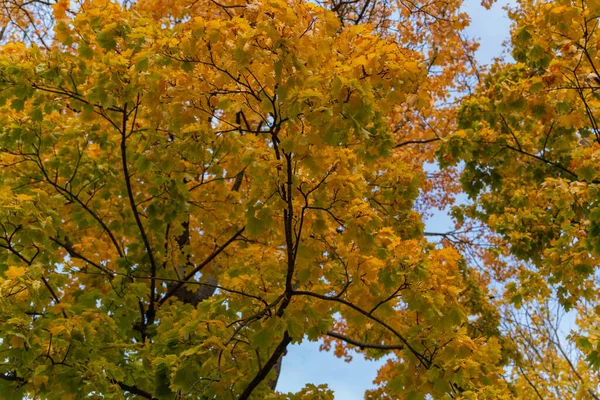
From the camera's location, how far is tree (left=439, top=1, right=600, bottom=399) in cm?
549

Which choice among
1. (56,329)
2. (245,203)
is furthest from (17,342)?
(245,203)

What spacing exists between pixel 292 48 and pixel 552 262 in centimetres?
525

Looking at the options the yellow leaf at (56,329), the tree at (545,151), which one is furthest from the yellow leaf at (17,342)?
the tree at (545,151)

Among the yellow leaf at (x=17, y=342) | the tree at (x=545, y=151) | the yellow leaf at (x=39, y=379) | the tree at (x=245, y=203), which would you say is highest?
the tree at (x=545, y=151)

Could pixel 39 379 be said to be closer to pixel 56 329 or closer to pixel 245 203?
pixel 56 329

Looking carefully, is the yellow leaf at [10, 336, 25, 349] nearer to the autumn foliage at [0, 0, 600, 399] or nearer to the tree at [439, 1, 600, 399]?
the autumn foliage at [0, 0, 600, 399]

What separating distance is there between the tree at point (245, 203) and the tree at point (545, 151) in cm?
184

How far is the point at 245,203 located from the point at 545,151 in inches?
236

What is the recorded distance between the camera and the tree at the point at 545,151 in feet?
18.0

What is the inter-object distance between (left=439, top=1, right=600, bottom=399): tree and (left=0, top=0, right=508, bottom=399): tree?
6.03ft

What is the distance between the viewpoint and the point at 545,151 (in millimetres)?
7824

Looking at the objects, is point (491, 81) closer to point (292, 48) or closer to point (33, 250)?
point (292, 48)

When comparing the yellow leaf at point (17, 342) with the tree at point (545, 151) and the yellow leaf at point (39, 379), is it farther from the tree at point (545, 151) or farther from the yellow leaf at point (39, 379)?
the tree at point (545, 151)

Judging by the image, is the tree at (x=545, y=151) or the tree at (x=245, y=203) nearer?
the tree at (x=245, y=203)
